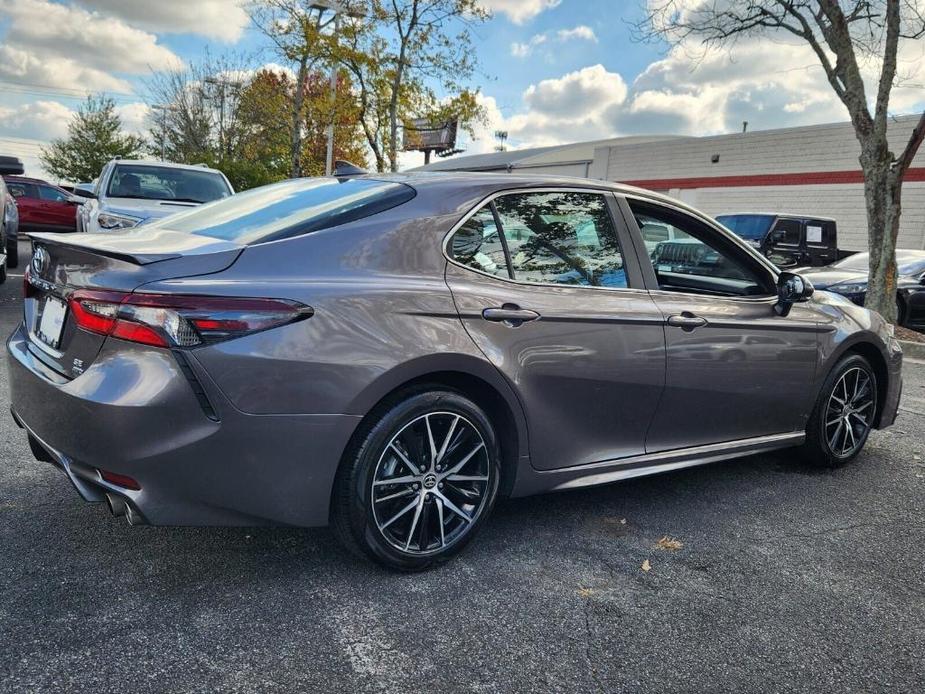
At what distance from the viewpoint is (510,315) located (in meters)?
2.82

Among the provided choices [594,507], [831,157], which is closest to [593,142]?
[831,157]

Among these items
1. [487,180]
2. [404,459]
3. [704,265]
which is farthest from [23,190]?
[404,459]

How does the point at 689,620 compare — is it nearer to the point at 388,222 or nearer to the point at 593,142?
the point at 388,222

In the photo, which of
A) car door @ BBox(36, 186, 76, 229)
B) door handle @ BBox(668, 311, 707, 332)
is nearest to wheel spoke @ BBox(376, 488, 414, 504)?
door handle @ BBox(668, 311, 707, 332)

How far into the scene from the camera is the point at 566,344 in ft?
9.70

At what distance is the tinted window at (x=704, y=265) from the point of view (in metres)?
3.73

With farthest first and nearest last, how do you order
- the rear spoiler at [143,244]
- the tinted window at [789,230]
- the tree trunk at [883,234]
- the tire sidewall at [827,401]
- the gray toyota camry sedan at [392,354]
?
the tinted window at [789,230], the tree trunk at [883,234], the tire sidewall at [827,401], the rear spoiler at [143,244], the gray toyota camry sedan at [392,354]

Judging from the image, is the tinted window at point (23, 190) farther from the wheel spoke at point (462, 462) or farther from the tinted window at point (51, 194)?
the wheel spoke at point (462, 462)

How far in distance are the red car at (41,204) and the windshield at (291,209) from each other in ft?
62.8

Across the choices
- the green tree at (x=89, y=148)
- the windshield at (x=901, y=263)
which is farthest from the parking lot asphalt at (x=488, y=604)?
the green tree at (x=89, y=148)

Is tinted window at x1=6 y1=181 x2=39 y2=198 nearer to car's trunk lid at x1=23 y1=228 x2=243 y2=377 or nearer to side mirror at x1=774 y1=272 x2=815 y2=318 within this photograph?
car's trunk lid at x1=23 y1=228 x2=243 y2=377

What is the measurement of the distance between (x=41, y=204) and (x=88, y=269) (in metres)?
20.5

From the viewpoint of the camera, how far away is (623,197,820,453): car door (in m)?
3.37

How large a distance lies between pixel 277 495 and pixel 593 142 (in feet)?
117
